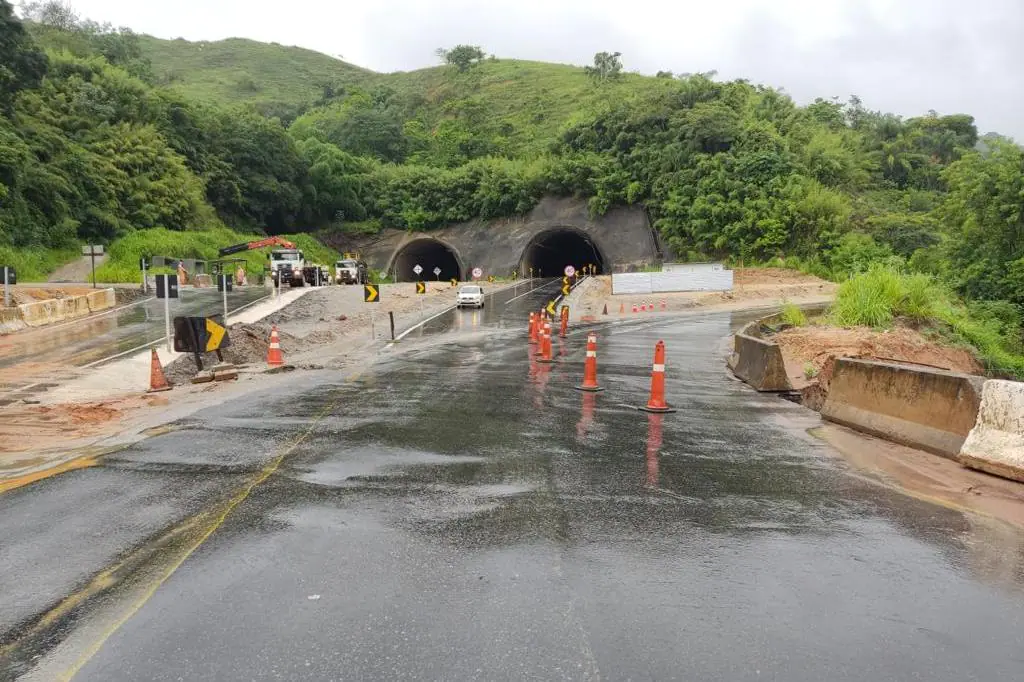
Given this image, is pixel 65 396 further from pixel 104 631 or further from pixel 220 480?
pixel 104 631

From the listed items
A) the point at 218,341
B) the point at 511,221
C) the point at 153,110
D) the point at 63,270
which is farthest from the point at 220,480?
the point at 153,110

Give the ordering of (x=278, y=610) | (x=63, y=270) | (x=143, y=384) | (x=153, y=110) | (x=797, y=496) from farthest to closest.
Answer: (x=153, y=110) < (x=63, y=270) < (x=143, y=384) < (x=797, y=496) < (x=278, y=610)

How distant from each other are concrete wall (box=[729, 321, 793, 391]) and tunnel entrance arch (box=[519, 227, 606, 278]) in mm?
47348

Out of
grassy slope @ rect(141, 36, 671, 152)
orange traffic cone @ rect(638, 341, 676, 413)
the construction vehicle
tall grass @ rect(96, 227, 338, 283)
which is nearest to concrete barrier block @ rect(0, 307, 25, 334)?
tall grass @ rect(96, 227, 338, 283)

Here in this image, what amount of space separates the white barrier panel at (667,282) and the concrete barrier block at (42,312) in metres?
29.3

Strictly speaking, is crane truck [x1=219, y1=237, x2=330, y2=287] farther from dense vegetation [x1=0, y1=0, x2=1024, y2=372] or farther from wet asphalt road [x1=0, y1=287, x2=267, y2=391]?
dense vegetation [x1=0, y1=0, x2=1024, y2=372]

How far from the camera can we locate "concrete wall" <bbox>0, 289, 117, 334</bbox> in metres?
24.6


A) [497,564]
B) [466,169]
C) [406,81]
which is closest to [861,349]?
[497,564]

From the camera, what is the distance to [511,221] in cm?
6694

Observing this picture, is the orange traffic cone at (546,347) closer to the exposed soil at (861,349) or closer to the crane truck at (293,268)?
the exposed soil at (861,349)

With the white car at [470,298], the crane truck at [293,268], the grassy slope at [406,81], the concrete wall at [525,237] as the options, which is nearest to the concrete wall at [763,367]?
the white car at [470,298]

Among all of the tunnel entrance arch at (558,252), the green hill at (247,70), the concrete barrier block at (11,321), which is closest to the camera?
the concrete barrier block at (11,321)

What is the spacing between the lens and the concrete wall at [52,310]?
80.6 ft

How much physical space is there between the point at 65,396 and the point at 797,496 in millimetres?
13925
